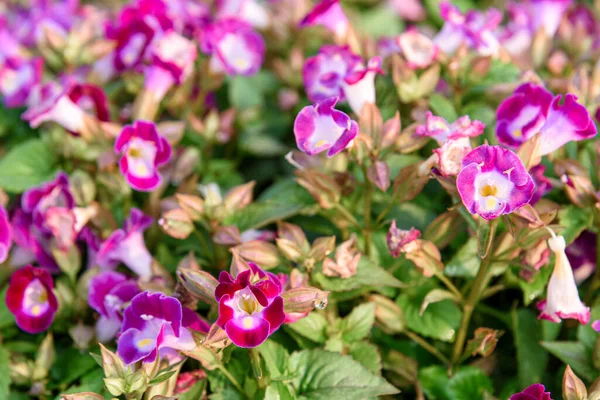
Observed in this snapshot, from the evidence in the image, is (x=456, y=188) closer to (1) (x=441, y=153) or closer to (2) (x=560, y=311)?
(1) (x=441, y=153)

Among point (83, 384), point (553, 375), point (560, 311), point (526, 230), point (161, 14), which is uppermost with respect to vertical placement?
point (161, 14)

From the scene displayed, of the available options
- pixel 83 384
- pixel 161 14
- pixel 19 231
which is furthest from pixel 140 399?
pixel 161 14

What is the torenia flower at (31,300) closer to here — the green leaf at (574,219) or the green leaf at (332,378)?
the green leaf at (332,378)

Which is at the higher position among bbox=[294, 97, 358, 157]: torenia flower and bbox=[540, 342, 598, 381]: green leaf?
bbox=[294, 97, 358, 157]: torenia flower

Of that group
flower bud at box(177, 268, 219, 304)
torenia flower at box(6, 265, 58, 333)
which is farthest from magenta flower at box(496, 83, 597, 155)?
torenia flower at box(6, 265, 58, 333)

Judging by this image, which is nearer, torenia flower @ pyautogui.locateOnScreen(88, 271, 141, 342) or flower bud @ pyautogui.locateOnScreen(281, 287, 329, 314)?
flower bud @ pyautogui.locateOnScreen(281, 287, 329, 314)

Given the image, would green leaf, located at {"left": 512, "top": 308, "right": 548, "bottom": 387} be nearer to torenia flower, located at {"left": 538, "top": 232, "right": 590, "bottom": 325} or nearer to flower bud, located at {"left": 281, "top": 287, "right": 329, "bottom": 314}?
torenia flower, located at {"left": 538, "top": 232, "right": 590, "bottom": 325}

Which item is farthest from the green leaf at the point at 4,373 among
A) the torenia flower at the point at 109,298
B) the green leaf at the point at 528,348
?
the green leaf at the point at 528,348

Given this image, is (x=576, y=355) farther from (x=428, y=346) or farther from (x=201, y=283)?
(x=201, y=283)
